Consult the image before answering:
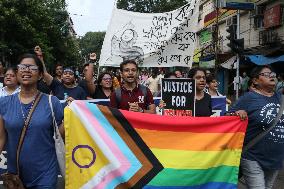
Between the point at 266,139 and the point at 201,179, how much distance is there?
0.70 metres

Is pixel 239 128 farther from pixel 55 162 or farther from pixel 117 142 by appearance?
pixel 55 162

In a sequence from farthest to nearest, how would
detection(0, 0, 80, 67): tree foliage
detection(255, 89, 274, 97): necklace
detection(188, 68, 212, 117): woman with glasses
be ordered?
detection(0, 0, 80, 67): tree foliage → detection(188, 68, 212, 117): woman with glasses → detection(255, 89, 274, 97): necklace

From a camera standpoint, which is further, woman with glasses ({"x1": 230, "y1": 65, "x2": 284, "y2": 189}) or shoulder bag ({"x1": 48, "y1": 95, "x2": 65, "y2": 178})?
woman with glasses ({"x1": 230, "y1": 65, "x2": 284, "y2": 189})

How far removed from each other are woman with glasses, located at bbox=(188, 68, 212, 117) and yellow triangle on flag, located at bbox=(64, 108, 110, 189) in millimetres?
1693

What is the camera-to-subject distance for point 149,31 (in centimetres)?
881

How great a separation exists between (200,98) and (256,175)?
4.66 feet

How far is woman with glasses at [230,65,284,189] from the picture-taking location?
423 centimetres

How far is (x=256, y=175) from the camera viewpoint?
4227 millimetres

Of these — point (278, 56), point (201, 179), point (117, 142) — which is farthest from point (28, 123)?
point (278, 56)

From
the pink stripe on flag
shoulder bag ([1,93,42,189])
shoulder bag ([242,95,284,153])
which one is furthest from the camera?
shoulder bag ([242,95,284,153])

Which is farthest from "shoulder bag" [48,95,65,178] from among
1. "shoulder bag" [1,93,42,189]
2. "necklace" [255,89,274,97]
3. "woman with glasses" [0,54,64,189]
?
"necklace" [255,89,274,97]

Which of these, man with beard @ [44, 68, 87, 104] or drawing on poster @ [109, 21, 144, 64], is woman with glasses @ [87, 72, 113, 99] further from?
drawing on poster @ [109, 21, 144, 64]

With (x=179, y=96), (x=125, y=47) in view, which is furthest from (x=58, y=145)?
(x=125, y=47)

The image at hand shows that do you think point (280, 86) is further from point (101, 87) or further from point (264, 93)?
point (264, 93)
